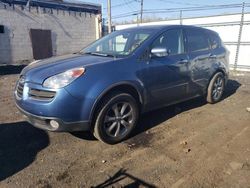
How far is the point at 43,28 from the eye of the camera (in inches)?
647

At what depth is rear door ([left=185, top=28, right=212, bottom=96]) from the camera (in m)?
5.39

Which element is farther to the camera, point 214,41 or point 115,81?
point 214,41

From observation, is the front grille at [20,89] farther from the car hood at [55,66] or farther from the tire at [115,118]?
the tire at [115,118]

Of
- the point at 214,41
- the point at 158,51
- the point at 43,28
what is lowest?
the point at 158,51

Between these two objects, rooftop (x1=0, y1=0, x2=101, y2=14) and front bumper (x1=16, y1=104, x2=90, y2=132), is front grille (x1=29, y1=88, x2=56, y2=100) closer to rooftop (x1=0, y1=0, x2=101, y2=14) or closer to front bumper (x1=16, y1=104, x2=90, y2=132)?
front bumper (x1=16, y1=104, x2=90, y2=132)

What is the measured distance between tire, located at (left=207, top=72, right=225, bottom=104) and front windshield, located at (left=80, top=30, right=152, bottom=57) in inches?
89.5

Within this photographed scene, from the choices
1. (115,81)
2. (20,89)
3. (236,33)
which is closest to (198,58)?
(115,81)

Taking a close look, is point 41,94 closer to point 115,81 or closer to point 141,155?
point 115,81

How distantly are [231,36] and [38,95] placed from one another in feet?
37.4

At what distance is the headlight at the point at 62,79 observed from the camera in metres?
3.57

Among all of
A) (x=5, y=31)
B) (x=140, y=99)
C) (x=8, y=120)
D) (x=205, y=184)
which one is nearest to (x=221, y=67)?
(x=140, y=99)

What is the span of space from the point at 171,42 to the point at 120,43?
0.97 meters

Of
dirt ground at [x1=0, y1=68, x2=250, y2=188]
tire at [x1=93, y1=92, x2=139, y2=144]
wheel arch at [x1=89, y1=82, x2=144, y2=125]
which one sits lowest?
dirt ground at [x1=0, y1=68, x2=250, y2=188]

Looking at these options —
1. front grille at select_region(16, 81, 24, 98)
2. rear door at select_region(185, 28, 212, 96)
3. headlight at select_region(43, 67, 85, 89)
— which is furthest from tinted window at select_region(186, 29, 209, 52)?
front grille at select_region(16, 81, 24, 98)
